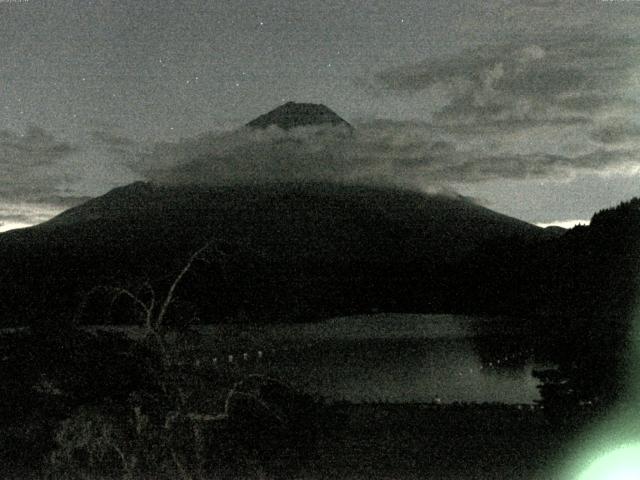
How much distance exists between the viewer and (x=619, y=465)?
12602mm

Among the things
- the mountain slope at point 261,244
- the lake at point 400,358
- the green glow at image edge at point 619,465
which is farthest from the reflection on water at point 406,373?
the green glow at image edge at point 619,465

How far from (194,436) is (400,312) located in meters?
111

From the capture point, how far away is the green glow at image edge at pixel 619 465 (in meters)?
12.4

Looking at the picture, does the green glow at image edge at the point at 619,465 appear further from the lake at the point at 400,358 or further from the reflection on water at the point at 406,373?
the reflection on water at the point at 406,373

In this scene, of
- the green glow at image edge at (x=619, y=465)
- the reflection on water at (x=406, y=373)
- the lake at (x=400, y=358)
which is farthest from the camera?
the reflection on water at (x=406, y=373)

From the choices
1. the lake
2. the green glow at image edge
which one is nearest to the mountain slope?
the lake

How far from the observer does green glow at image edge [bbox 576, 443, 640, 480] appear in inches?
490

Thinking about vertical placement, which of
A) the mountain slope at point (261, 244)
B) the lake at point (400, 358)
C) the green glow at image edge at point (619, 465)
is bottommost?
the lake at point (400, 358)

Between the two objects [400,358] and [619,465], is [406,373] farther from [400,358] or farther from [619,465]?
[619,465]

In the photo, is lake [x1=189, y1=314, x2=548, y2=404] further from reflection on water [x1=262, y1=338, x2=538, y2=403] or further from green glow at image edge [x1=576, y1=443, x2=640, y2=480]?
green glow at image edge [x1=576, y1=443, x2=640, y2=480]

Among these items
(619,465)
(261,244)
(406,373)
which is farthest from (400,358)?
(261,244)

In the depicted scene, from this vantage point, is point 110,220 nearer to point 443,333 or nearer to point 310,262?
point 310,262

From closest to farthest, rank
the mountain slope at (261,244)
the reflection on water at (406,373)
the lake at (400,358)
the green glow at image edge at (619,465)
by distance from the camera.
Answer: the green glow at image edge at (619,465) → the lake at (400,358) → the reflection on water at (406,373) → the mountain slope at (261,244)

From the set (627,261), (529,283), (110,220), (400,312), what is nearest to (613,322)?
(627,261)
